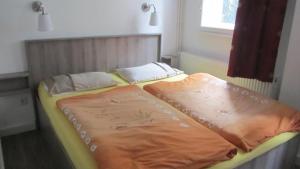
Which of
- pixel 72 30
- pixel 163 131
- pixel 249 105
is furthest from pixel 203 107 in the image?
pixel 72 30

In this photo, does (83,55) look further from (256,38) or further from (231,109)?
(256,38)

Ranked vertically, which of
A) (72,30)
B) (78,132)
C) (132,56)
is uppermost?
(72,30)

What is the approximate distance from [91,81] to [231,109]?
1.38 metres

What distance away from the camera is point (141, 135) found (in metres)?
1.58

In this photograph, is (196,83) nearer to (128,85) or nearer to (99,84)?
(128,85)

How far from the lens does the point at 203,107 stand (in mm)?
2082

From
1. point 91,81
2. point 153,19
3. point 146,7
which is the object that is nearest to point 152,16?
point 153,19

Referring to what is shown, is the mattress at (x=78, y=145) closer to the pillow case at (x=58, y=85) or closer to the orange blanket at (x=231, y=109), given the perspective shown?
the orange blanket at (x=231, y=109)

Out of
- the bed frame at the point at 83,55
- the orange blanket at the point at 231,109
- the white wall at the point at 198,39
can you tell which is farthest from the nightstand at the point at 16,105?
the white wall at the point at 198,39

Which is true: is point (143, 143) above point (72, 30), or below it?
below

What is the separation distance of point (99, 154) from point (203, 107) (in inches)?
40.5

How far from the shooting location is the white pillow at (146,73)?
2.76 meters

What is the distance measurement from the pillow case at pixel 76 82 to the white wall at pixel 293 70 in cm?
166

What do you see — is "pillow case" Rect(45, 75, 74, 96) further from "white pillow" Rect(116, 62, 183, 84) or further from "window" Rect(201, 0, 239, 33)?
"window" Rect(201, 0, 239, 33)
